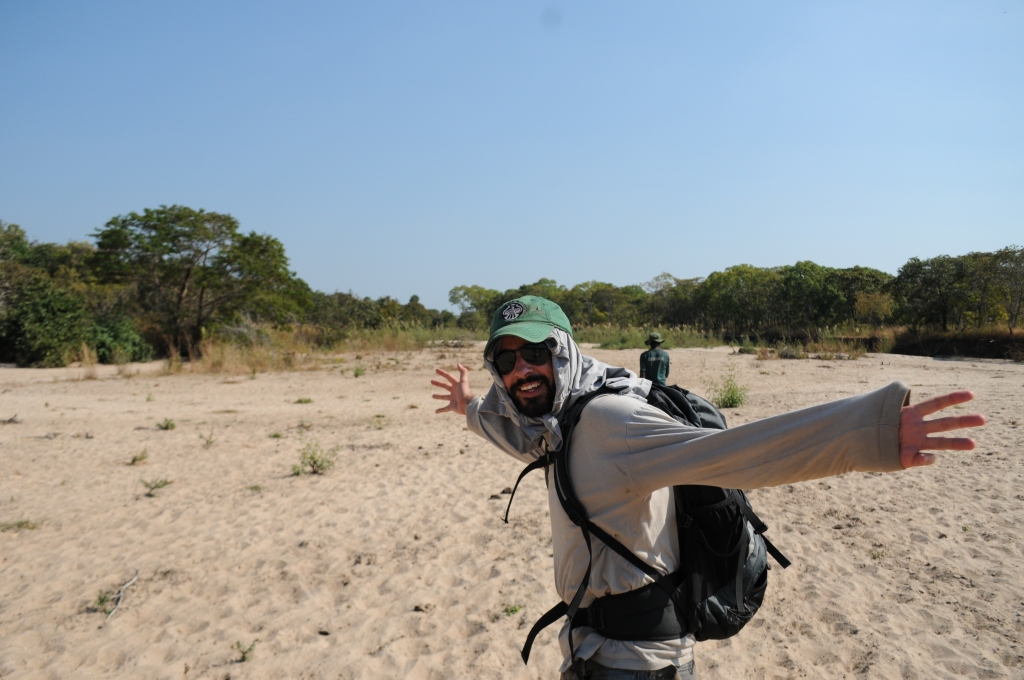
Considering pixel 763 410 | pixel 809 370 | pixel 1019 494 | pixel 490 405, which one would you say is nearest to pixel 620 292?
pixel 809 370

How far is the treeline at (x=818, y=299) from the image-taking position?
29734mm

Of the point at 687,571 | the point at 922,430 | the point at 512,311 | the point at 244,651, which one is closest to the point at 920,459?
Answer: the point at 922,430

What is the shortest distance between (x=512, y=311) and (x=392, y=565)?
399 centimetres

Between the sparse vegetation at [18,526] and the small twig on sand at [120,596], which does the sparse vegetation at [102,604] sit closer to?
the small twig on sand at [120,596]

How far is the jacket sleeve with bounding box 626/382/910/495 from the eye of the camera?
126 centimetres

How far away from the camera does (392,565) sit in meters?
5.37

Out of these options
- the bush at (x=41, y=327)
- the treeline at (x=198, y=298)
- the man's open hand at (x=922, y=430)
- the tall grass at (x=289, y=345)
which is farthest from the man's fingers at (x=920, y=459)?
the bush at (x=41, y=327)

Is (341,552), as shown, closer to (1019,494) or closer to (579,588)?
(579,588)

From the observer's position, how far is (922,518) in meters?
5.93

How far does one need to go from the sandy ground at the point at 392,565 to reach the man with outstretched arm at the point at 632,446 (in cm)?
237

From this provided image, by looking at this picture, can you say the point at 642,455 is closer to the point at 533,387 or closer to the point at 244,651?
the point at 533,387

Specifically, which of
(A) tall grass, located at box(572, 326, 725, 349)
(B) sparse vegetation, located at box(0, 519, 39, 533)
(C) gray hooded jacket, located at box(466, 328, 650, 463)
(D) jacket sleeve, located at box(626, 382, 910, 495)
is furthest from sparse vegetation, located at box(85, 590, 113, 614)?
(A) tall grass, located at box(572, 326, 725, 349)

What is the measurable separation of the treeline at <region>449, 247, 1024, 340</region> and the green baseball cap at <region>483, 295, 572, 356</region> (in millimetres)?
29633

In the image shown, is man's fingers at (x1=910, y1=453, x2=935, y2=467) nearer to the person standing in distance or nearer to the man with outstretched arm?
the man with outstretched arm
